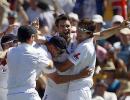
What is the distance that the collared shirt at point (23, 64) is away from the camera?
10078 millimetres

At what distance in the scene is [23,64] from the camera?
10.1 metres

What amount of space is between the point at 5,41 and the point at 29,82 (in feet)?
4.37

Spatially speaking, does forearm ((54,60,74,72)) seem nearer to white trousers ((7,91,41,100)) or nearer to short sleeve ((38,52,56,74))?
short sleeve ((38,52,56,74))

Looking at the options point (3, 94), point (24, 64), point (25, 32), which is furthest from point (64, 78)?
point (3, 94)

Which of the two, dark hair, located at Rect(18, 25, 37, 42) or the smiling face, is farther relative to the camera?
the smiling face

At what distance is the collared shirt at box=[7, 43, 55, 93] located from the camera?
33.1ft

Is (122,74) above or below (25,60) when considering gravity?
below

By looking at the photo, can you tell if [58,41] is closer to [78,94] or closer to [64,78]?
[64,78]

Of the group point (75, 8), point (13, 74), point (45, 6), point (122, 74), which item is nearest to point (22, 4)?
point (45, 6)

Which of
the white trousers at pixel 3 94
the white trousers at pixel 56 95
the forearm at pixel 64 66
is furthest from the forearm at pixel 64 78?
the white trousers at pixel 3 94

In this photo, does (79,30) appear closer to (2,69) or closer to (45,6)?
(2,69)

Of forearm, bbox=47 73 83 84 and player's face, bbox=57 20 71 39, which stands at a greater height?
player's face, bbox=57 20 71 39

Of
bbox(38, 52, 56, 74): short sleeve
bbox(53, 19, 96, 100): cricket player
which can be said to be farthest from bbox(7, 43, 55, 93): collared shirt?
bbox(53, 19, 96, 100): cricket player

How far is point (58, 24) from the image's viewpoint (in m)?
10.8
